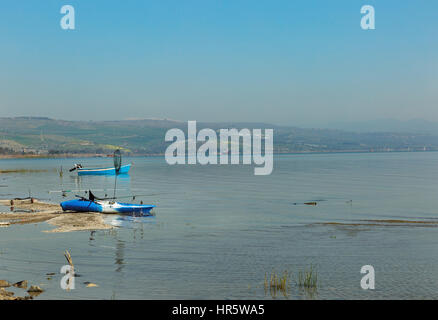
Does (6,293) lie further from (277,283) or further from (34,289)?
(277,283)

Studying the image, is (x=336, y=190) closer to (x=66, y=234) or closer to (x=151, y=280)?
(x=66, y=234)

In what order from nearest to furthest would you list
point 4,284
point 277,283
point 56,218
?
point 4,284 < point 277,283 < point 56,218

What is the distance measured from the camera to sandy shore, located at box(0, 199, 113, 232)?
4728 centimetres

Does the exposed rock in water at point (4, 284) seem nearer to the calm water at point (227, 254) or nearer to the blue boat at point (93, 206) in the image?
the calm water at point (227, 254)

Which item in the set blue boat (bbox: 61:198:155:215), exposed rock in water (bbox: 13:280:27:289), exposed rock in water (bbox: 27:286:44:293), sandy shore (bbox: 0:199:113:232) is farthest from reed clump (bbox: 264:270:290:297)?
blue boat (bbox: 61:198:155:215)

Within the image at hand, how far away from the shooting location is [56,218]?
5219 centimetres

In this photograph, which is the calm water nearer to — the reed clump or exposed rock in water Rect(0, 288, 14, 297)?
the reed clump

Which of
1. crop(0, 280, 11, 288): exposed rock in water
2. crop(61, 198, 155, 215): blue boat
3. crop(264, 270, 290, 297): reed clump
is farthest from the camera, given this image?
crop(61, 198, 155, 215): blue boat

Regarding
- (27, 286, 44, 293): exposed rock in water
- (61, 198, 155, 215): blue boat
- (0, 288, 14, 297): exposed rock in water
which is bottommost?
(27, 286, 44, 293): exposed rock in water

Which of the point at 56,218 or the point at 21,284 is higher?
the point at 56,218

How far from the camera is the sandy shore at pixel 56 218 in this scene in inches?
1861

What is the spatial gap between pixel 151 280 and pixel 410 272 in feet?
52.7

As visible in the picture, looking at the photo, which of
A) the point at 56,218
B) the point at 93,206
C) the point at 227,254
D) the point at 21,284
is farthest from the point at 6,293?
the point at 93,206
